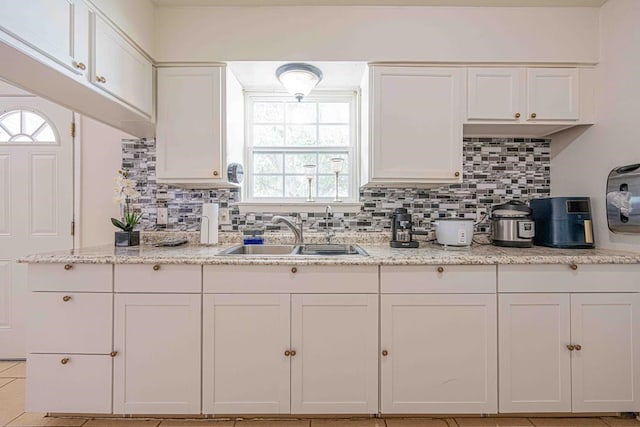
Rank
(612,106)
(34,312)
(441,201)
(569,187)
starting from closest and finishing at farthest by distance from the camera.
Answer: (34,312) → (612,106) → (569,187) → (441,201)

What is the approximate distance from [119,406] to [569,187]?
10.1 feet

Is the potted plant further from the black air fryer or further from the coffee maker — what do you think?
the black air fryer

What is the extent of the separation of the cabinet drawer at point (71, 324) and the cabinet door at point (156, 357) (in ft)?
0.22

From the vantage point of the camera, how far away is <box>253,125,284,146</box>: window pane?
8.13 feet

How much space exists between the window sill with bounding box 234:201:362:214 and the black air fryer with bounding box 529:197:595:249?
1.23 metres

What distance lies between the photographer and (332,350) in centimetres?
162

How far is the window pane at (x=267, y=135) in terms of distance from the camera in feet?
8.13

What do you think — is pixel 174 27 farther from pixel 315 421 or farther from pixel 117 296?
pixel 315 421

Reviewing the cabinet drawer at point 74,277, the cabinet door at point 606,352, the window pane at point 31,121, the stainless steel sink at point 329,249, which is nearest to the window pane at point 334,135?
the stainless steel sink at point 329,249

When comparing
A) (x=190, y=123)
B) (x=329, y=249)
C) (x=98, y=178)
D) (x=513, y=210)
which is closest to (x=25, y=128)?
(x=98, y=178)

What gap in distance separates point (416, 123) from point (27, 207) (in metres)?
2.93

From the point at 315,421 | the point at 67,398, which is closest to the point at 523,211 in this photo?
the point at 315,421

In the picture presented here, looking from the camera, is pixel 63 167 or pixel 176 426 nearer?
pixel 176 426

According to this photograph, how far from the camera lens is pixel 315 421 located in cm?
166
